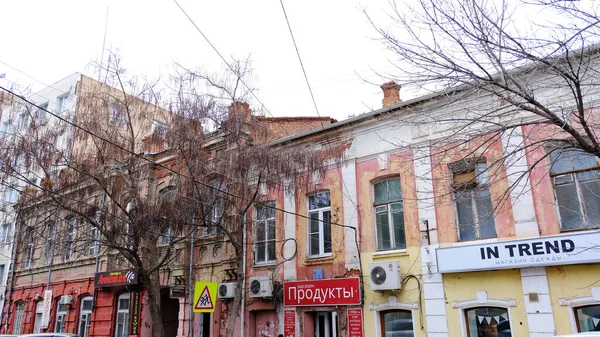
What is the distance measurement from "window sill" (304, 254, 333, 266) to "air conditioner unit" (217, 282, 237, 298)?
262 cm

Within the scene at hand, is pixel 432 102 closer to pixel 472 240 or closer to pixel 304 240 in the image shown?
pixel 472 240

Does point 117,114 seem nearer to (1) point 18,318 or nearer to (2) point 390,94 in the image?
(2) point 390,94

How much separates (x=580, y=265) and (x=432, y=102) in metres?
4.99

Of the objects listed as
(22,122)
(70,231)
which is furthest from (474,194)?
(22,122)

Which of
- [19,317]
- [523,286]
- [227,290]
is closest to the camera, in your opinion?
[523,286]

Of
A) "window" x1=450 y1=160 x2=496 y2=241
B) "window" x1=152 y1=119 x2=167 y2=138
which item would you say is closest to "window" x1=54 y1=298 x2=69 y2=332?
"window" x1=152 y1=119 x2=167 y2=138

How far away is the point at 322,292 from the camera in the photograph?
13.6 meters

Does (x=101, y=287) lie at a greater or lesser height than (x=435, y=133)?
lesser

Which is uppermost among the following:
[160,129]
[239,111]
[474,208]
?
[239,111]

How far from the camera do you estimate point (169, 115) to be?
1369 cm

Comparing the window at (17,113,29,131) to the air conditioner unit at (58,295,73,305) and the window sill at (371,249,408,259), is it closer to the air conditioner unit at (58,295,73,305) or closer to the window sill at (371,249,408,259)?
the air conditioner unit at (58,295,73,305)

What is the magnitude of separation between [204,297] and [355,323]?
4297mm

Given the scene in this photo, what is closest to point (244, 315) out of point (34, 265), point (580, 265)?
point (580, 265)

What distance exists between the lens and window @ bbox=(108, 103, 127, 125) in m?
14.2
